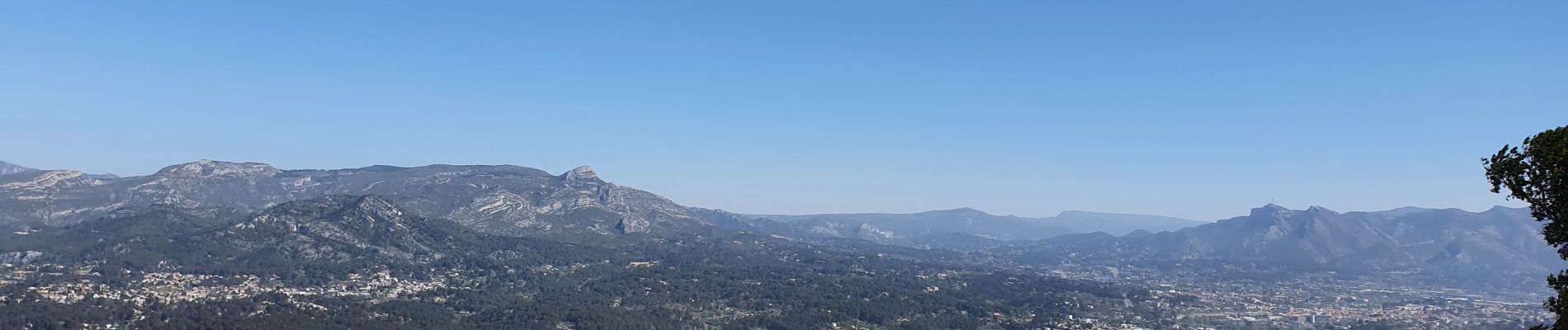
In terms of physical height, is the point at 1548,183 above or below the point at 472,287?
above

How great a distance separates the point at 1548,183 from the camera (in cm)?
2261

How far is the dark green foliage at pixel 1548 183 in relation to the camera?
22234mm

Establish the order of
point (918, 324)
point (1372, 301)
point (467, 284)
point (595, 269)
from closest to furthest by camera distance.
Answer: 1. point (918, 324)
2. point (467, 284)
3. point (595, 269)
4. point (1372, 301)

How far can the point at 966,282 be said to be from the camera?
191 m

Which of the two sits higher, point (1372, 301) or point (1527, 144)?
point (1527, 144)

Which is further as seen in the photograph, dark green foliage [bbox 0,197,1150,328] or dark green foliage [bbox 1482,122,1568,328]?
dark green foliage [bbox 0,197,1150,328]

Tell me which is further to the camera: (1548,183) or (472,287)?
(472,287)

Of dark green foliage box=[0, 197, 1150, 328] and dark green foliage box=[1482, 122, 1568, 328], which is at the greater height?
dark green foliage box=[1482, 122, 1568, 328]

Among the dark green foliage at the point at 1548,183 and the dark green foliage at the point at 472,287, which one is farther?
the dark green foliage at the point at 472,287

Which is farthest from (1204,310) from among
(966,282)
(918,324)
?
(918,324)

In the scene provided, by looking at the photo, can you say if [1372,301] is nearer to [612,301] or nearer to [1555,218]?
[612,301]

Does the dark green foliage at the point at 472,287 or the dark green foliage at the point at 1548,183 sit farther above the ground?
the dark green foliage at the point at 1548,183

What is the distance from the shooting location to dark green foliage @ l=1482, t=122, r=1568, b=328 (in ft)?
72.9

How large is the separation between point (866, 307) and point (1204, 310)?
7116 centimetres
